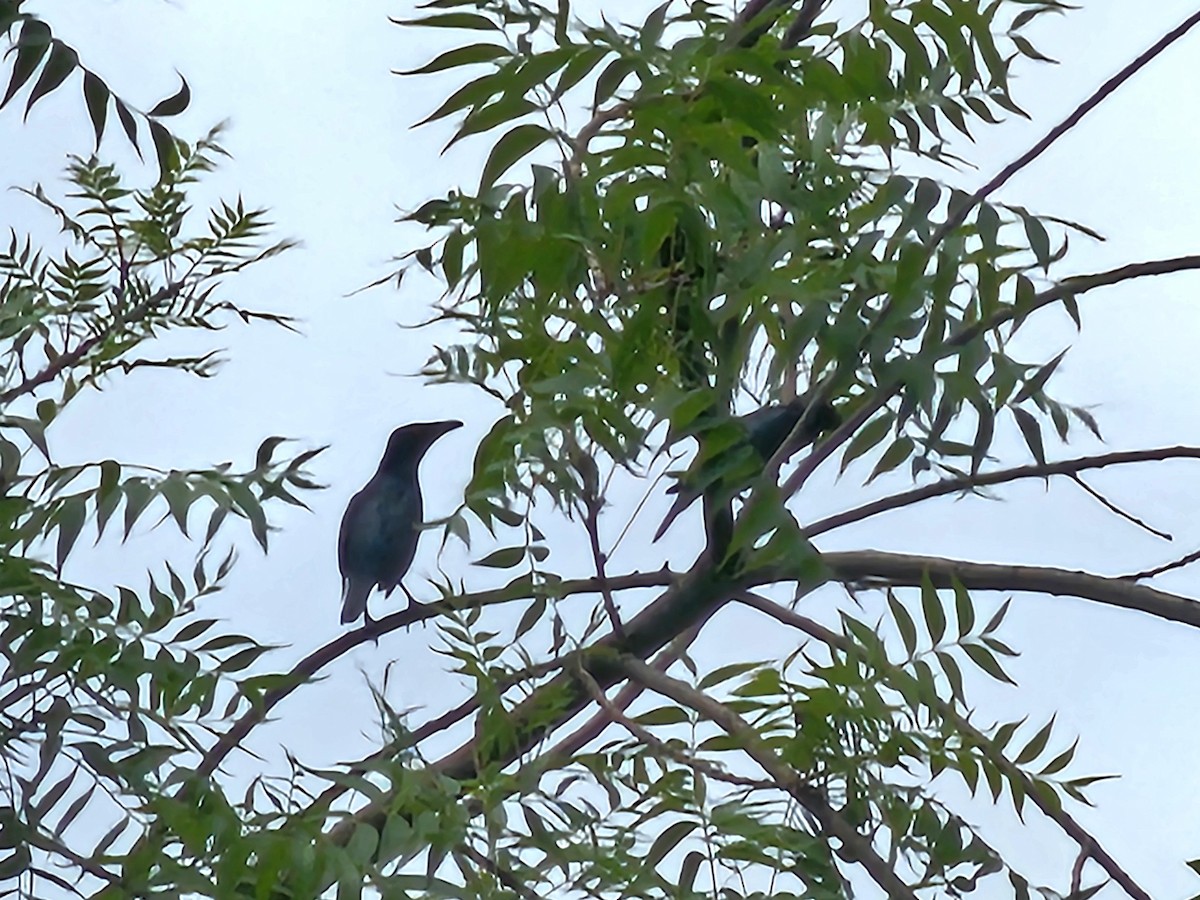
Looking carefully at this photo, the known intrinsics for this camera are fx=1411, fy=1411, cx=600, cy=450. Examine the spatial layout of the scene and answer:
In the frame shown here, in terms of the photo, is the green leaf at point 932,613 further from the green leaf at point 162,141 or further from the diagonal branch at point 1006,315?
the green leaf at point 162,141

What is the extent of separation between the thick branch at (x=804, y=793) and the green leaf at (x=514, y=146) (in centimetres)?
46

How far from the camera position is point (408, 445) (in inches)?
69.7

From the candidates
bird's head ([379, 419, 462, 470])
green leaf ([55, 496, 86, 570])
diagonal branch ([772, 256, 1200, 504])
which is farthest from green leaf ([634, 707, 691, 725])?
bird's head ([379, 419, 462, 470])

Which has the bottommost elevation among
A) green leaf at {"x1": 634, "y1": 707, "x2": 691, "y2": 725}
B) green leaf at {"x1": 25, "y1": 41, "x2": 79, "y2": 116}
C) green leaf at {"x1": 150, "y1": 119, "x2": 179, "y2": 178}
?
green leaf at {"x1": 634, "y1": 707, "x2": 691, "y2": 725}

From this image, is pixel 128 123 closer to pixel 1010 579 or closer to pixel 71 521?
pixel 71 521

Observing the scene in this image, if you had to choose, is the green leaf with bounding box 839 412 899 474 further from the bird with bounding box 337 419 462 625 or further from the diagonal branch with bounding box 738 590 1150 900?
the bird with bounding box 337 419 462 625

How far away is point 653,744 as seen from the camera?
1.02 meters

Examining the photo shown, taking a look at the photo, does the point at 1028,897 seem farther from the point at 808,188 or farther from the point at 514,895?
the point at 808,188

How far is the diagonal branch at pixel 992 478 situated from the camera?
107 centimetres

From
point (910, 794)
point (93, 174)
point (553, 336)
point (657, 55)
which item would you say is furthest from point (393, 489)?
point (657, 55)

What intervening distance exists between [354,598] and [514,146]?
3.07 feet

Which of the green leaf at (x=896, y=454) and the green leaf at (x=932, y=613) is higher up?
the green leaf at (x=896, y=454)

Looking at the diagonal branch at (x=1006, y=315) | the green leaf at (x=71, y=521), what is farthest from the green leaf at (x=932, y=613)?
the green leaf at (x=71, y=521)

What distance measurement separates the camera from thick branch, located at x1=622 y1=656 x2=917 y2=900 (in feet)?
3.15
